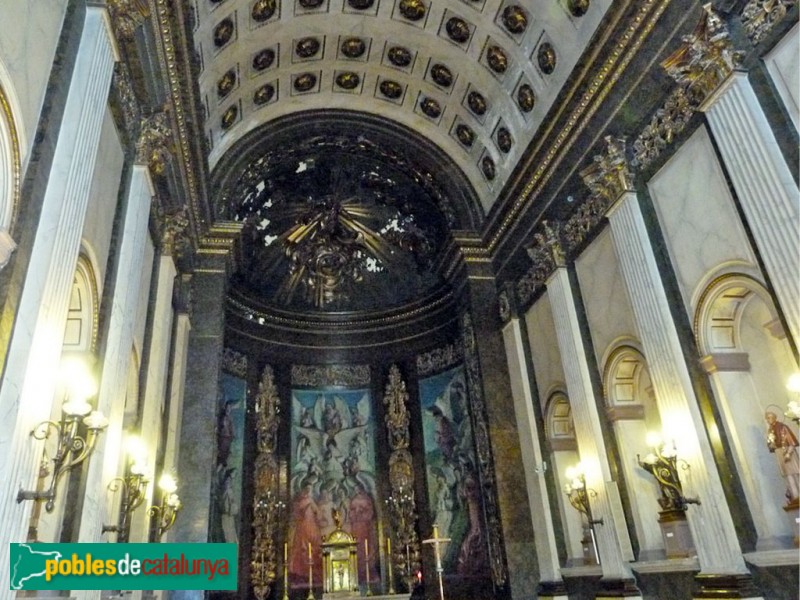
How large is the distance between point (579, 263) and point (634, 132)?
2857mm

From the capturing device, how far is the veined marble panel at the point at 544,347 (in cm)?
1366

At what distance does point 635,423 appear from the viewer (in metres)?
11.4

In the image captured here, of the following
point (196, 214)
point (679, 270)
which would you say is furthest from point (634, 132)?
point (196, 214)

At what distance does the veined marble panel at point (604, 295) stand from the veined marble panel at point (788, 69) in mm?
3961

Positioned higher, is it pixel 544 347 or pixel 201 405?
pixel 544 347

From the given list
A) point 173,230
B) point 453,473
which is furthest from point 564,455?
point 173,230

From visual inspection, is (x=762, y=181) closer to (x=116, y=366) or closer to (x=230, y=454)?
(x=116, y=366)

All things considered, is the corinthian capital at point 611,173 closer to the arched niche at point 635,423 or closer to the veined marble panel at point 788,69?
the arched niche at point 635,423

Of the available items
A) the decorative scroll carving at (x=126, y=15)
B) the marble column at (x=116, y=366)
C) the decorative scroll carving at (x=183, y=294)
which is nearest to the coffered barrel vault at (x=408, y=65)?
the decorative scroll carving at (x=183, y=294)

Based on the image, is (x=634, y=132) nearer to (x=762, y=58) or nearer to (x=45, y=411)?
(x=762, y=58)

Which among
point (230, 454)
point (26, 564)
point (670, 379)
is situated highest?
point (230, 454)

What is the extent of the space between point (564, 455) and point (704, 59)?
8355 mm

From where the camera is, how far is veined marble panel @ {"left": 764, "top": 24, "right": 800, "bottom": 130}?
759cm

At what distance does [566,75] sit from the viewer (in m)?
12.8
